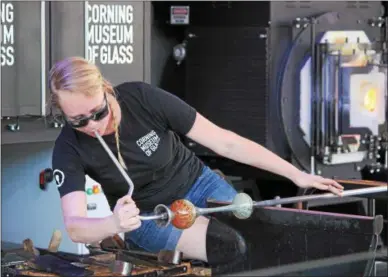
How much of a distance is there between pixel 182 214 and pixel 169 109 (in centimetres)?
53

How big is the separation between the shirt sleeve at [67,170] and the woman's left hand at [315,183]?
86cm

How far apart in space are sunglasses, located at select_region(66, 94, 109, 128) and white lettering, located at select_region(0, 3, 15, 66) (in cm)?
184

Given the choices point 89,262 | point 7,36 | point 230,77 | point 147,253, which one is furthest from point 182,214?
point 230,77

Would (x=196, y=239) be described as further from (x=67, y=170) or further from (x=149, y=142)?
(x=67, y=170)

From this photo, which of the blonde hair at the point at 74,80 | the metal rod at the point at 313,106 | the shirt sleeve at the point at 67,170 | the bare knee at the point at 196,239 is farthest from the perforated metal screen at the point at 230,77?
the blonde hair at the point at 74,80

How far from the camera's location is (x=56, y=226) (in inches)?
261

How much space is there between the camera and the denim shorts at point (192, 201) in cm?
478

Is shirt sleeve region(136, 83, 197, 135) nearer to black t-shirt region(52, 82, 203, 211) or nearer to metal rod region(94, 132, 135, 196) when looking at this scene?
black t-shirt region(52, 82, 203, 211)

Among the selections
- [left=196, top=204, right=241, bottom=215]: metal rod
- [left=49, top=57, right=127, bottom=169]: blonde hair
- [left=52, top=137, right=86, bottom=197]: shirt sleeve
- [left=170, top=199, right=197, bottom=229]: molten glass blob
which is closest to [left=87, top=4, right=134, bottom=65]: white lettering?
[left=52, top=137, right=86, bottom=197]: shirt sleeve

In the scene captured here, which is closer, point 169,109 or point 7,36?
point 169,109

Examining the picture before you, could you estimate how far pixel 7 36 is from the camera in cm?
608

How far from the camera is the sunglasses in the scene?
4.29 meters

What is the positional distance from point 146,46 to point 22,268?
6.52ft

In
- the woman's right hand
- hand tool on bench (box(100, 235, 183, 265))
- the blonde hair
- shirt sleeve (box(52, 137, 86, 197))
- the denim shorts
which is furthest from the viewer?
hand tool on bench (box(100, 235, 183, 265))
